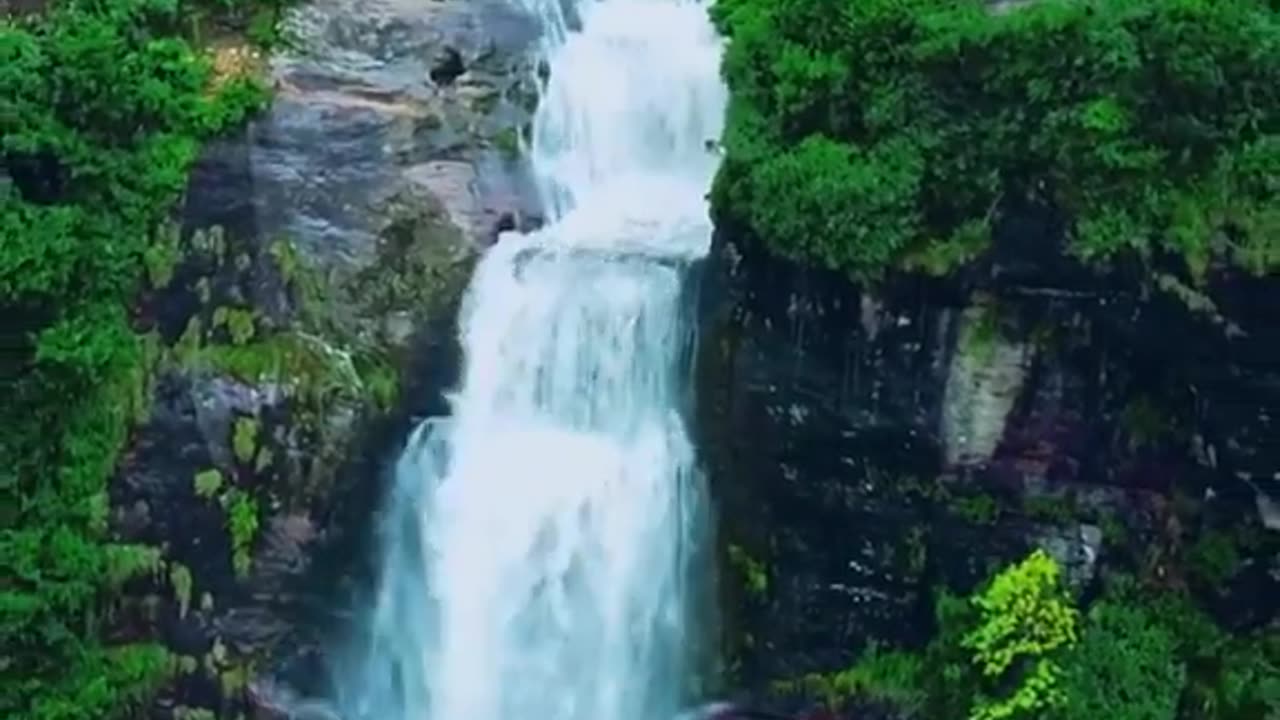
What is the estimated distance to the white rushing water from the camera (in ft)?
37.6

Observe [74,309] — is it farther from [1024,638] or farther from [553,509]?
[1024,638]

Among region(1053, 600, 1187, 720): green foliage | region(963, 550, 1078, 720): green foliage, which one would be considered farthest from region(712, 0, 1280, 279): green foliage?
region(1053, 600, 1187, 720): green foliage

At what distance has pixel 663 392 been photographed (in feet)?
37.6

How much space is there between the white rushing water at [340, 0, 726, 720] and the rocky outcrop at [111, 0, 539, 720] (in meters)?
0.30

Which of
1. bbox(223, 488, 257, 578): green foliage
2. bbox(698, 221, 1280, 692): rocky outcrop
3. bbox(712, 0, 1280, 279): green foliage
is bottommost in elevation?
bbox(223, 488, 257, 578): green foliage

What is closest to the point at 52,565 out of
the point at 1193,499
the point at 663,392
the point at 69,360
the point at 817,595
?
the point at 69,360

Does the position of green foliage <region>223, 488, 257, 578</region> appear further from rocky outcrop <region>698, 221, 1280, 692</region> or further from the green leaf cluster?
the green leaf cluster

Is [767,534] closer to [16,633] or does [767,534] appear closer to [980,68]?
[980,68]

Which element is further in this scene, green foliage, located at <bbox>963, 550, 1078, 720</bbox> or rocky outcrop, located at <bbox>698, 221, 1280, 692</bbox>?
green foliage, located at <bbox>963, 550, 1078, 720</bbox>

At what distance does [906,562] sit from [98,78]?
5.63m

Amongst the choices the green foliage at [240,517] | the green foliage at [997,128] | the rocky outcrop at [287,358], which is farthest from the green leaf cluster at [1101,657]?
the green foliage at [240,517]

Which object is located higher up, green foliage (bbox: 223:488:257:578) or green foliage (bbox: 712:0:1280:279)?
green foliage (bbox: 712:0:1280:279)

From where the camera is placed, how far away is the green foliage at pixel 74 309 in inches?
446

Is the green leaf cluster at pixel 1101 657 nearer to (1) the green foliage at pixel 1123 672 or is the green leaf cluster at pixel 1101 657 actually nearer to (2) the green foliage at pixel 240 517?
(1) the green foliage at pixel 1123 672
